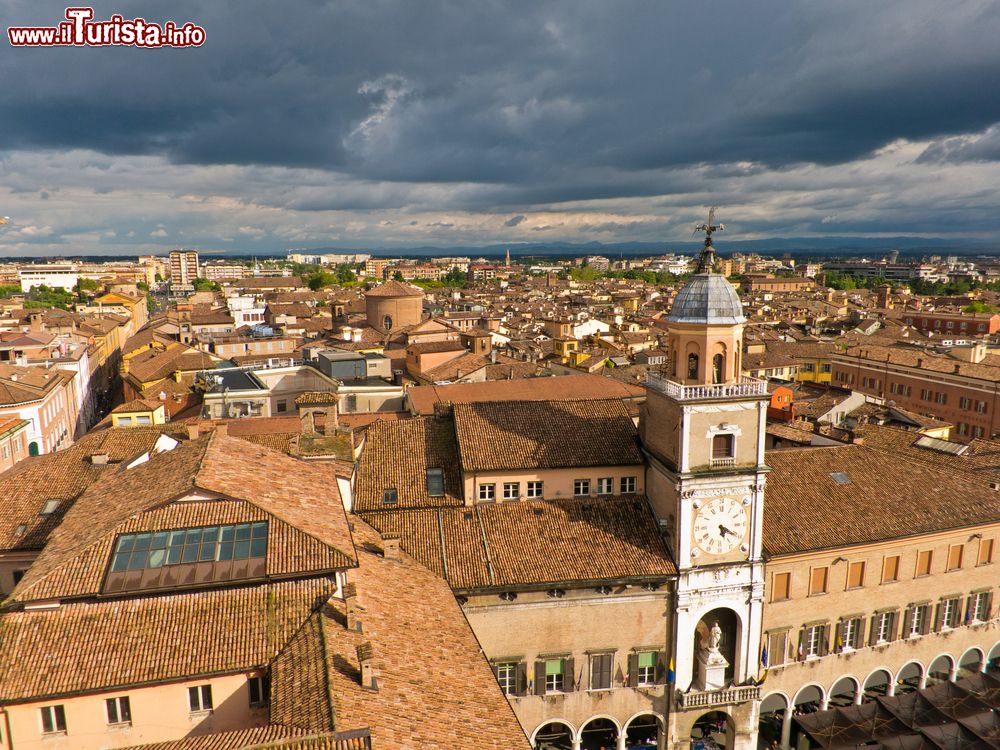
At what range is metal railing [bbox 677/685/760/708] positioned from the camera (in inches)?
1220

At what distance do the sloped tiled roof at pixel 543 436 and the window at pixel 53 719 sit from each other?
17278 millimetres

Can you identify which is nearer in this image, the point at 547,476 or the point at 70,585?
the point at 70,585

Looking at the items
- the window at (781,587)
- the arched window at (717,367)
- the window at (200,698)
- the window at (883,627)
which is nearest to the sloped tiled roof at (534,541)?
the window at (781,587)

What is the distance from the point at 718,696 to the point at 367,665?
762 inches

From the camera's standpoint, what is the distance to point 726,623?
32.2m

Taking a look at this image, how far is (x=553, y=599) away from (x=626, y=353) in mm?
76429

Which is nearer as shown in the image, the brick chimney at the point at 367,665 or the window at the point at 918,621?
the brick chimney at the point at 367,665

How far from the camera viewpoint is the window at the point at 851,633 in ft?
111

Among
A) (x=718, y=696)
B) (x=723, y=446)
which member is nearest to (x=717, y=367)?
(x=723, y=446)

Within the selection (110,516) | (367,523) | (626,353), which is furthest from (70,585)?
(626,353)

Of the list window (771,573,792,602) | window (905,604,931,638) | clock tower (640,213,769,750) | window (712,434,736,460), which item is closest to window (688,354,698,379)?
clock tower (640,213,769,750)

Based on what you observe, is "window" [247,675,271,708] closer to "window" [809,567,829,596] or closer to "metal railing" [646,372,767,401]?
"metal railing" [646,372,767,401]

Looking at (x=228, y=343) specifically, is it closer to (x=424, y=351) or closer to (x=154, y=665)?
(x=424, y=351)

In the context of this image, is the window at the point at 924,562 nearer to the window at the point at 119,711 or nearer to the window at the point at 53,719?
the window at the point at 119,711
